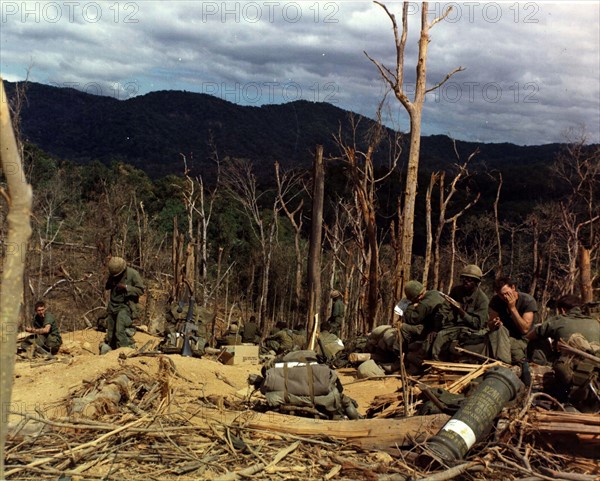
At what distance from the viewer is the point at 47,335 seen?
34.5ft

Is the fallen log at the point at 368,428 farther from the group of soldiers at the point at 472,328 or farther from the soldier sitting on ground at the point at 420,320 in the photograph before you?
the soldier sitting on ground at the point at 420,320

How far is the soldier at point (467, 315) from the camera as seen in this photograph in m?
7.76

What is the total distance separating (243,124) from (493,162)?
1181 inches

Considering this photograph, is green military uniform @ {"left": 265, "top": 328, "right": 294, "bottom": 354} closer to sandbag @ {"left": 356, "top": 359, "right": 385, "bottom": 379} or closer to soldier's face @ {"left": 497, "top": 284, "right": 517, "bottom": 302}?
sandbag @ {"left": 356, "top": 359, "right": 385, "bottom": 379}

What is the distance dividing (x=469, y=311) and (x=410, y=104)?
19.0 ft

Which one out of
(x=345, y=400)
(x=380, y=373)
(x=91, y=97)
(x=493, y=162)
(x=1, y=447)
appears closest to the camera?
(x=1, y=447)

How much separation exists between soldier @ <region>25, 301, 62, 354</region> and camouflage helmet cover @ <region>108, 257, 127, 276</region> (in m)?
1.86

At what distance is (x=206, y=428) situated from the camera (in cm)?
531

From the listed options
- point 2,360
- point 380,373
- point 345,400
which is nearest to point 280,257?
point 380,373

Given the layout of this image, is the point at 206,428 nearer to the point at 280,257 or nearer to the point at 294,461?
the point at 294,461

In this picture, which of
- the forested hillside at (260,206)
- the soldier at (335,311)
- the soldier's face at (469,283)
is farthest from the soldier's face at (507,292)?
the soldier at (335,311)

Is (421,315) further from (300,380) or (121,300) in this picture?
(121,300)

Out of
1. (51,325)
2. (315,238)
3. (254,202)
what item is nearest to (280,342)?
(315,238)

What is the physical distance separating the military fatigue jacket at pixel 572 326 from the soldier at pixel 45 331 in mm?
7694
